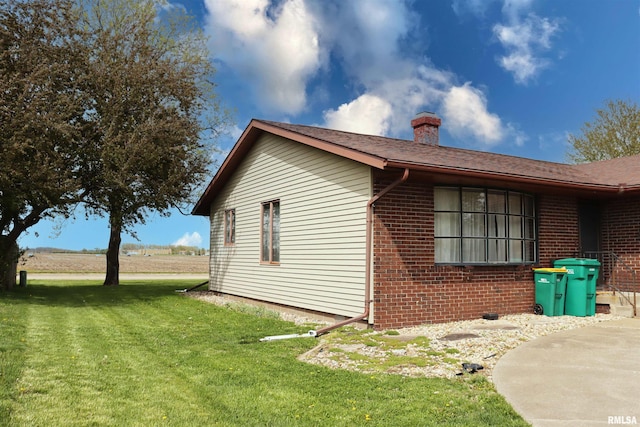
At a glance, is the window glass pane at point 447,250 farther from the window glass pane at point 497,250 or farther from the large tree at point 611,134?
the large tree at point 611,134

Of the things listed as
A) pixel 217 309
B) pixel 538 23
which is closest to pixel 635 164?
pixel 538 23

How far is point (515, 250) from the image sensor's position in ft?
35.7

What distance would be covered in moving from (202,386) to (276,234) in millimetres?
7074

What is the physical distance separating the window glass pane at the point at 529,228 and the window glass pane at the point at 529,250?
0.43ft

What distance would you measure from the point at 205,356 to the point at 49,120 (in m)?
10.1

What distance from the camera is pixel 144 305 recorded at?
14.0 metres

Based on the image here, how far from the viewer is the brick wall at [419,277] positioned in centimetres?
903

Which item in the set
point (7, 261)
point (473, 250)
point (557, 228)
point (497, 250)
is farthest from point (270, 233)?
point (7, 261)

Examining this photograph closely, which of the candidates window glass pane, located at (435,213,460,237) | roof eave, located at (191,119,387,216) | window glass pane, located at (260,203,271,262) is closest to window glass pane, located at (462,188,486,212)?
window glass pane, located at (435,213,460,237)

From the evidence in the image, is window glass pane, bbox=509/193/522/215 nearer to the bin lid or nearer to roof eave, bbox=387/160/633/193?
roof eave, bbox=387/160/633/193

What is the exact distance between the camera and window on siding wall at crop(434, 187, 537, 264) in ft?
32.4

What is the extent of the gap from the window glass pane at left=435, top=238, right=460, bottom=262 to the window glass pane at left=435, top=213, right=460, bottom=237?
0.13m

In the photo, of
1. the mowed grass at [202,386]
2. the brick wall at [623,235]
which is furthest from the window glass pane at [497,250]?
the mowed grass at [202,386]

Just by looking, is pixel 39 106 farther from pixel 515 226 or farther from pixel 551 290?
pixel 551 290
